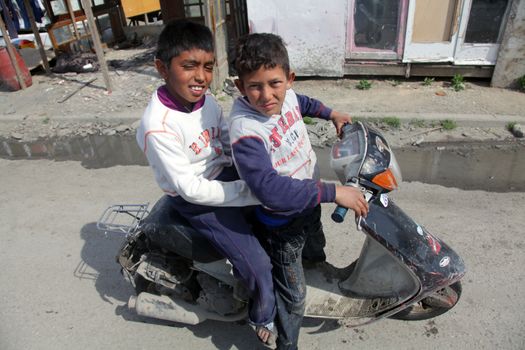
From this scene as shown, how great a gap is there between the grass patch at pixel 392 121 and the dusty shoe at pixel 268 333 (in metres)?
3.47

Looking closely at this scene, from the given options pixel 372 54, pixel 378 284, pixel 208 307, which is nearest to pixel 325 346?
pixel 378 284

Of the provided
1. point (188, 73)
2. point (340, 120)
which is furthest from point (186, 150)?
point (340, 120)

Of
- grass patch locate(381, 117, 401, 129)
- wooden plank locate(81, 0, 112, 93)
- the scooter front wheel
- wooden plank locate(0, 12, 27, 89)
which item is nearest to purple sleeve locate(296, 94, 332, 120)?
the scooter front wheel

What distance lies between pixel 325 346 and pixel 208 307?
2.36ft

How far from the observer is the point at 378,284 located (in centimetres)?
226

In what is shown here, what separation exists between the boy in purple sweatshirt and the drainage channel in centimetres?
209

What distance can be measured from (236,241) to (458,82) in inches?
207

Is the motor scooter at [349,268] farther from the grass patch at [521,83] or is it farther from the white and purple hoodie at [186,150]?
the grass patch at [521,83]

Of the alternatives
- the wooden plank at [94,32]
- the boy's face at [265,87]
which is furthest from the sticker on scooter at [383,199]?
the wooden plank at [94,32]

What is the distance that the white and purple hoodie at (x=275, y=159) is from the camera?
1.67m

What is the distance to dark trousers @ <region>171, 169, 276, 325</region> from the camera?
1.96 meters

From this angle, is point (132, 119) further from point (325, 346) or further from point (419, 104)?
point (325, 346)

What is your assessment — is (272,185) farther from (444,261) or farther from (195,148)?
(444,261)

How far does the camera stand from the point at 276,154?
1820 millimetres
